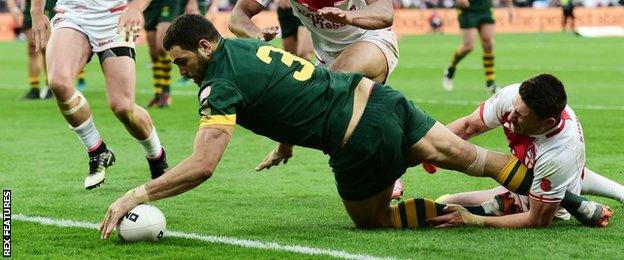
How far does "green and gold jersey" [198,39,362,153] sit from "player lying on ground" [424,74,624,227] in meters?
0.98

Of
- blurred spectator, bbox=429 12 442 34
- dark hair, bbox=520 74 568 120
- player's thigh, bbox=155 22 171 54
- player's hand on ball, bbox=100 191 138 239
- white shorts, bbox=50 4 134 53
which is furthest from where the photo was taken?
blurred spectator, bbox=429 12 442 34

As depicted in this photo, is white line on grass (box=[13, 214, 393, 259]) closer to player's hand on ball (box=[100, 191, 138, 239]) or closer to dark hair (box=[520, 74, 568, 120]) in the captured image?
player's hand on ball (box=[100, 191, 138, 239])

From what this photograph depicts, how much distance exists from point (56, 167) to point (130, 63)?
1823 millimetres

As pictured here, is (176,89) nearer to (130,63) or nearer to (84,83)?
(84,83)

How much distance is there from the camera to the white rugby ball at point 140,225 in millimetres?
6535

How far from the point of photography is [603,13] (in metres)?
50.0

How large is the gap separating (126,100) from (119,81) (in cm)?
16

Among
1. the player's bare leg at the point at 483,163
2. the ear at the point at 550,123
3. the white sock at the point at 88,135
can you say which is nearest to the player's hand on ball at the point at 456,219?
the player's bare leg at the point at 483,163

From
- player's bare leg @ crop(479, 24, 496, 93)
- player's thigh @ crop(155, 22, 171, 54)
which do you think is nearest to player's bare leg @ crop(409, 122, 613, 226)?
player's thigh @ crop(155, 22, 171, 54)

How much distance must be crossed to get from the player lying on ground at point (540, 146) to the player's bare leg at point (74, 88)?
10.1ft

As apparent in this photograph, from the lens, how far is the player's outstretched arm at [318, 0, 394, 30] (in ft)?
23.5

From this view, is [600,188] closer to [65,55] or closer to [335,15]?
[335,15]

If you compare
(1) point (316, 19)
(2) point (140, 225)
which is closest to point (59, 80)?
(1) point (316, 19)

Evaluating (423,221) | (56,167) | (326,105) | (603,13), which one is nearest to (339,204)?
(423,221)
